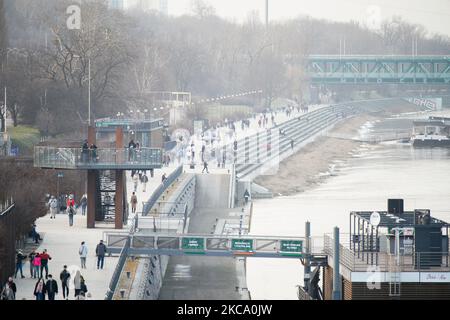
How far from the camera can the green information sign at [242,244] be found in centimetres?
3267

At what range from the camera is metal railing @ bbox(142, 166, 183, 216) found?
134ft

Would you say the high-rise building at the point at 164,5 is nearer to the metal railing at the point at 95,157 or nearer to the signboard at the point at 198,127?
the signboard at the point at 198,127

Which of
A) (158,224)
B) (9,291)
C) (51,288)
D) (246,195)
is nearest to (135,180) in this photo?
(158,224)

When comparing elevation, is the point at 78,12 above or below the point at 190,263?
above

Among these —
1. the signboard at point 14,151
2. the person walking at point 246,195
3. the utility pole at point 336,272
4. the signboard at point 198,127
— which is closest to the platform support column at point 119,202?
the utility pole at point 336,272

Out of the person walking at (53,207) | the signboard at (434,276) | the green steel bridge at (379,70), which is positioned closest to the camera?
the signboard at (434,276)

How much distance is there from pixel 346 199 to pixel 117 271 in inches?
1261

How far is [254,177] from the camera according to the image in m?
65.5

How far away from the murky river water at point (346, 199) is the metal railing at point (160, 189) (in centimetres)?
316

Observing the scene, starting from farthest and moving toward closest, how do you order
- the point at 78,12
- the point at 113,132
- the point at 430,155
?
the point at 430,155 → the point at 78,12 → the point at 113,132

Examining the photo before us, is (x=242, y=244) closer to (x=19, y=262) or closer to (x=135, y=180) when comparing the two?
(x=19, y=262)

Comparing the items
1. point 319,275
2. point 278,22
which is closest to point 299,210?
point 319,275
